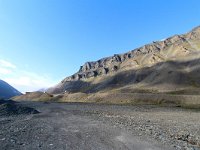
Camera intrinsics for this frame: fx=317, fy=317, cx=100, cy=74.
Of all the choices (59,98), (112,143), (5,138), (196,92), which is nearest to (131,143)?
(112,143)

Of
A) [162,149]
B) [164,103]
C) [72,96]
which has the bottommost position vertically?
[162,149]

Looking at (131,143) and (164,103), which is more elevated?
(164,103)

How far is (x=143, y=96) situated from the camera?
369ft

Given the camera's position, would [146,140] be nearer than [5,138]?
No

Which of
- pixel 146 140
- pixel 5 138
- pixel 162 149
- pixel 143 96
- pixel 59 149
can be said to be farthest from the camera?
pixel 143 96

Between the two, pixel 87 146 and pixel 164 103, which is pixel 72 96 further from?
pixel 87 146

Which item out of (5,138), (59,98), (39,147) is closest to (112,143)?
(39,147)

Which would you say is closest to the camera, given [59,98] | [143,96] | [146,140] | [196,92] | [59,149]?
[59,149]

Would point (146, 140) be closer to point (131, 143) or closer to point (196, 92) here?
point (131, 143)

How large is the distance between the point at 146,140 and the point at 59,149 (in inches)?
300

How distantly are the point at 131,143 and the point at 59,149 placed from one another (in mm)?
5718

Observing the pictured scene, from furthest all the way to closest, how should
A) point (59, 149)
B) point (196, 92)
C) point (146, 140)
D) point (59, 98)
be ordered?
point (59, 98), point (196, 92), point (146, 140), point (59, 149)

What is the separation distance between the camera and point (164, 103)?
4026 inches

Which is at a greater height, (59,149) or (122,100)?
(122,100)
